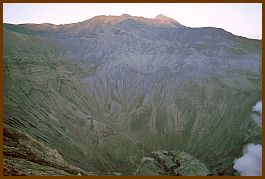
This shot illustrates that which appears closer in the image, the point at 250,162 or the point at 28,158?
the point at 28,158

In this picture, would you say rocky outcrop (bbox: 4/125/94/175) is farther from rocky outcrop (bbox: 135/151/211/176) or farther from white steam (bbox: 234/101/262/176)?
white steam (bbox: 234/101/262/176)

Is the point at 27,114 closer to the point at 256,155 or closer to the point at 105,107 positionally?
the point at 105,107

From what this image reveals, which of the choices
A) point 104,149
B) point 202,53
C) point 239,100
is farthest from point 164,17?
point 104,149

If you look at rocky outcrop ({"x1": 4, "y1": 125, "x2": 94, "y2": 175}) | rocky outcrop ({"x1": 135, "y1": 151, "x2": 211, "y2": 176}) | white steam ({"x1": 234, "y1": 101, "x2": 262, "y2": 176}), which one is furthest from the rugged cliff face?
rocky outcrop ({"x1": 4, "y1": 125, "x2": 94, "y2": 175})

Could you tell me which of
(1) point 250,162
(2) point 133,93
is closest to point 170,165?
(1) point 250,162

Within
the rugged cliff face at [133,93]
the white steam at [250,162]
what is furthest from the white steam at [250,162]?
the rugged cliff face at [133,93]

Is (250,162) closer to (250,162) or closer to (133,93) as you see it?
(250,162)
